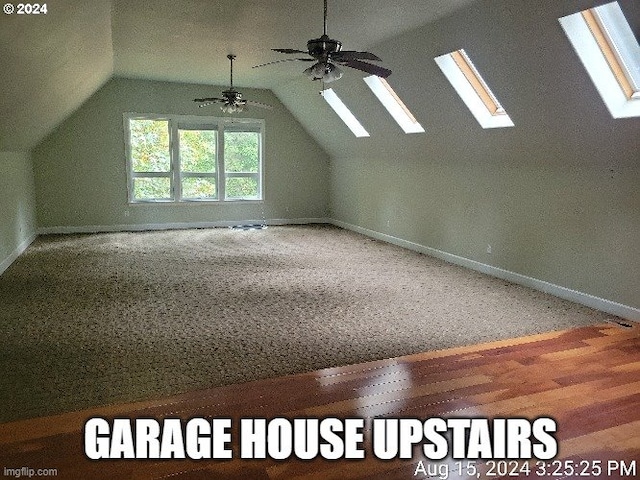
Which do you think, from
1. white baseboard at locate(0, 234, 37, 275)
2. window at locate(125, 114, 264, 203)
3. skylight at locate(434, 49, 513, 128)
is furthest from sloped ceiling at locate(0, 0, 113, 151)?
skylight at locate(434, 49, 513, 128)

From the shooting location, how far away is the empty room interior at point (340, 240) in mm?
2615

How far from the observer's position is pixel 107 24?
4.84 metres

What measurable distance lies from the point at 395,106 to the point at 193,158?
422 cm

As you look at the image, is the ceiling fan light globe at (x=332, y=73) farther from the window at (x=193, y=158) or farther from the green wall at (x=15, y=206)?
the window at (x=193, y=158)

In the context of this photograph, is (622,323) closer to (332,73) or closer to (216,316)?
(332,73)

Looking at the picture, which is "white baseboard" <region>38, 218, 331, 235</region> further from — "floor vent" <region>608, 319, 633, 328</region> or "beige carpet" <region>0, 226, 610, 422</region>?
"floor vent" <region>608, 319, 633, 328</region>

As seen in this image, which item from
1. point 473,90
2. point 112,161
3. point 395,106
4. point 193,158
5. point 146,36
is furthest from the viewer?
point 193,158

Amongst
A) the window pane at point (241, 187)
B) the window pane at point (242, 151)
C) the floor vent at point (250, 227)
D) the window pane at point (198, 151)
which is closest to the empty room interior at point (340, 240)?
the window pane at point (198, 151)

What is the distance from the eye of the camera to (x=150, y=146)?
876cm

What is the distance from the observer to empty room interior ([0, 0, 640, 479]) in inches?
103

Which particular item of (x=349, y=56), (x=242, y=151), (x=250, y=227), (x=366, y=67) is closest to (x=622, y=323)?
(x=366, y=67)

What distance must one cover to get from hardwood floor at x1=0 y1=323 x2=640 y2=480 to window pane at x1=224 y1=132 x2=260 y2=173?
22.9 feet

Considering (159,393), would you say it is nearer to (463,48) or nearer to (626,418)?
(626,418)

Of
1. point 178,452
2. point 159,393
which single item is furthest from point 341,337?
point 178,452
